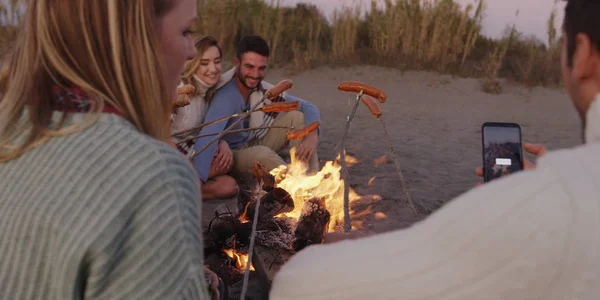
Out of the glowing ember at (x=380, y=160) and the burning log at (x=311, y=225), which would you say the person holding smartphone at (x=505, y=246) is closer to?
the burning log at (x=311, y=225)

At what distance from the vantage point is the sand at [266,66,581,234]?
4.91 meters

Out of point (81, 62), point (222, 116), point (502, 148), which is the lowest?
point (222, 116)

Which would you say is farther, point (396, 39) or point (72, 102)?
point (396, 39)

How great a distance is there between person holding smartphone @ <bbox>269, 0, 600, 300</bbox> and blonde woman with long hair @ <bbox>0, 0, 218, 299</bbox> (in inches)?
14.1

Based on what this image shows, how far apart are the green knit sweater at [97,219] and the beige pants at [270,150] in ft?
12.2

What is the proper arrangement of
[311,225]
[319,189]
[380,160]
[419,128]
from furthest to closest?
[419,128] → [380,160] → [319,189] → [311,225]

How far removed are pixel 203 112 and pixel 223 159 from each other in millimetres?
493

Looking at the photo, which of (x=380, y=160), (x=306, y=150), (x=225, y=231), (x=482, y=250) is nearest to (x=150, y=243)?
(x=482, y=250)

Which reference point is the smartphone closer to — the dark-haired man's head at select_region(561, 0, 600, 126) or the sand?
the dark-haired man's head at select_region(561, 0, 600, 126)

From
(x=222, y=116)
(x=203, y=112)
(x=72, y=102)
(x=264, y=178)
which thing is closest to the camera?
(x=72, y=102)

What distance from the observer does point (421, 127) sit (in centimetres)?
775

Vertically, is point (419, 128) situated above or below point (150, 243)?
→ below

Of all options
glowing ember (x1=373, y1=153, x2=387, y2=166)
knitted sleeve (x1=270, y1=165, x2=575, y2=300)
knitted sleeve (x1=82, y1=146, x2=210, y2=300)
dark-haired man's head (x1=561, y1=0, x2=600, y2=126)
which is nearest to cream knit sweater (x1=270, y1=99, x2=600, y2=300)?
knitted sleeve (x1=270, y1=165, x2=575, y2=300)

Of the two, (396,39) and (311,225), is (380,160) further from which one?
(396,39)
